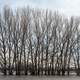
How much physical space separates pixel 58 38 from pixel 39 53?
498 centimetres

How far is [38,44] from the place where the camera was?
137ft

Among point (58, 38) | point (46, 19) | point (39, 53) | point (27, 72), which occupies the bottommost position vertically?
point (27, 72)

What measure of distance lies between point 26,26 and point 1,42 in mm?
5334

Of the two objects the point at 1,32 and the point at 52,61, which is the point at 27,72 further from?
the point at 1,32

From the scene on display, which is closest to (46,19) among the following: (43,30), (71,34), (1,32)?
(43,30)

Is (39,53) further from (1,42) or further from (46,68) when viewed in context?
(1,42)

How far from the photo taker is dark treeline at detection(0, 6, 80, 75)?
132 ft

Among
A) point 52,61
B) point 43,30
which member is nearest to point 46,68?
point 52,61

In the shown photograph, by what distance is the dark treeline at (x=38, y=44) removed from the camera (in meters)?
40.1

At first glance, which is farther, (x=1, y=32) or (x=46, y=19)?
(x=46, y=19)

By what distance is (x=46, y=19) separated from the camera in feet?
142

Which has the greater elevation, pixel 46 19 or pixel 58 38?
pixel 46 19

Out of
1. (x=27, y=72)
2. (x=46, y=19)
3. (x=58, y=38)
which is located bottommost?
(x=27, y=72)

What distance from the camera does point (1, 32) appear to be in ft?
130
